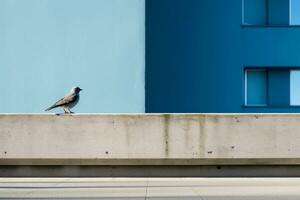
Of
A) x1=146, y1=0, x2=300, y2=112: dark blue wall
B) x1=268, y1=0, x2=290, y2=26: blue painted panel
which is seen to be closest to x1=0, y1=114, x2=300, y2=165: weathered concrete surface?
x1=146, y1=0, x2=300, y2=112: dark blue wall

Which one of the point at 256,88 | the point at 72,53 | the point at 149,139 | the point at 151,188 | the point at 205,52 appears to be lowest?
the point at 151,188

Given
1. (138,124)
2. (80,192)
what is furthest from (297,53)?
(80,192)

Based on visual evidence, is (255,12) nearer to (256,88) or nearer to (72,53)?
(256,88)

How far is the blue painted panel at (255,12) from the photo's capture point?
20094 mm

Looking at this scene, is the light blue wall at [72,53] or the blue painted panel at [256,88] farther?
the blue painted panel at [256,88]

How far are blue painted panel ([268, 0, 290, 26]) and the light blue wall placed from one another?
16.2 ft

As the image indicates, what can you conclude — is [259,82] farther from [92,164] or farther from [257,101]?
[92,164]

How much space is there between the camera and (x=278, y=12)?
20219 millimetres

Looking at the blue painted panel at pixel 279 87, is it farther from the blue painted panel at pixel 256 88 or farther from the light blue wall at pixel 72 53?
the light blue wall at pixel 72 53

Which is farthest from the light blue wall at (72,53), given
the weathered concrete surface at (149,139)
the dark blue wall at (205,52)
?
the weathered concrete surface at (149,139)

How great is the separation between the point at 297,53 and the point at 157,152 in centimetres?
929

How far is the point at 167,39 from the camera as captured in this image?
19516 mm

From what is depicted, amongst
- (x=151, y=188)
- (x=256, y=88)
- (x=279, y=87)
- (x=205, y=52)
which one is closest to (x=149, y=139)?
(x=151, y=188)

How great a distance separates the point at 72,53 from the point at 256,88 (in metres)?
6.67
